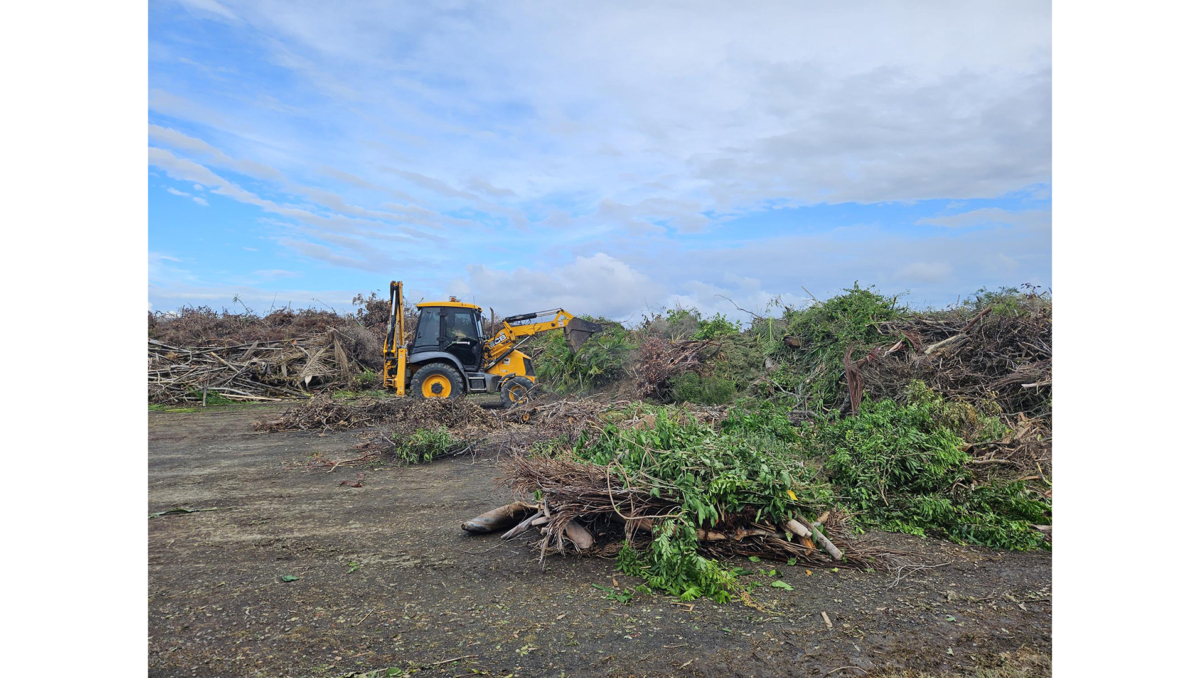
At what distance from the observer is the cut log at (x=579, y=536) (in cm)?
504

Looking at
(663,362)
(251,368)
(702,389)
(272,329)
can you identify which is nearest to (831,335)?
(702,389)

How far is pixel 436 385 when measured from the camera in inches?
604

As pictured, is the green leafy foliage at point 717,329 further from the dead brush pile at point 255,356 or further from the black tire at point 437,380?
the dead brush pile at point 255,356

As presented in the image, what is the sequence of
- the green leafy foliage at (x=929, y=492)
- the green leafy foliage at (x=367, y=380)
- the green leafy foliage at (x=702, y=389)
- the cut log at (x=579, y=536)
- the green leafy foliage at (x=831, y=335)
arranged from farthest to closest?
the green leafy foliage at (x=367, y=380) → the green leafy foliage at (x=702, y=389) → the green leafy foliage at (x=831, y=335) → the green leafy foliage at (x=929, y=492) → the cut log at (x=579, y=536)

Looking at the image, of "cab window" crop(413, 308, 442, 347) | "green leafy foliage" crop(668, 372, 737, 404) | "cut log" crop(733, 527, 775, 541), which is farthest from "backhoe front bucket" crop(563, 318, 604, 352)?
"cut log" crop(733, 527, 775, 541)

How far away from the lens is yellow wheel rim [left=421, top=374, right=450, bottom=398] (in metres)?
15.3

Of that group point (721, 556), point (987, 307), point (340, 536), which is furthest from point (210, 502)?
point (987, 307)

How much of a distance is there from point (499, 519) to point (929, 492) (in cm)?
418

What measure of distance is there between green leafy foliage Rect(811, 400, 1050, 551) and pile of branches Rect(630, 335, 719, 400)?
676 cm

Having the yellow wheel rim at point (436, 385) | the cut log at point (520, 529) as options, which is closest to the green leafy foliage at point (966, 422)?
the cut log at point (520, 529)

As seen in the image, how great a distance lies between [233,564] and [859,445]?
19.7ft

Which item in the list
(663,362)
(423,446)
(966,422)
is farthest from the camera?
(663,362)

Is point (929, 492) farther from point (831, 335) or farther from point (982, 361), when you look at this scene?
point (831, 335)

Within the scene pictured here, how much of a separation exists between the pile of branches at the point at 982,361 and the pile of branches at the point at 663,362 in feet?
13.7
